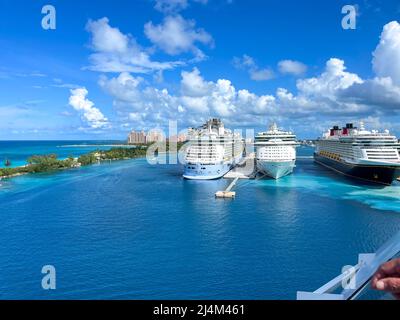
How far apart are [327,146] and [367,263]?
55.5 m

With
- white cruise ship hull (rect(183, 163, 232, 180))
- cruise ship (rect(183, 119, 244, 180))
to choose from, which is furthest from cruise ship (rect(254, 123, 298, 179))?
white cruise ship hull (rect(183, 163, 232, 180))

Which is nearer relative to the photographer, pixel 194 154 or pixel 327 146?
pixel 194 154

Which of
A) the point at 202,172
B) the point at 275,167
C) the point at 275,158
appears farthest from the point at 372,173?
the point at 202,172

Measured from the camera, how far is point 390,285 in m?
1.83

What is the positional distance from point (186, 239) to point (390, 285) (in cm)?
1572

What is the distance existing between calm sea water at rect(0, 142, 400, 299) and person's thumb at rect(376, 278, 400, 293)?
10.0 meters

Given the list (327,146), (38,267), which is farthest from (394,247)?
(327,146)

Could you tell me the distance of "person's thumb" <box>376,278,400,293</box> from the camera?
182 cm

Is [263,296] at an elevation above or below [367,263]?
below

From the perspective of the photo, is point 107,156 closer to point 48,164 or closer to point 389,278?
point 48,164

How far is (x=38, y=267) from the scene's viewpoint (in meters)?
13.9

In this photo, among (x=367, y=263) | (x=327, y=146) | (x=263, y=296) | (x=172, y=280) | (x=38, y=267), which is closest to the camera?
(x=367, y=263)

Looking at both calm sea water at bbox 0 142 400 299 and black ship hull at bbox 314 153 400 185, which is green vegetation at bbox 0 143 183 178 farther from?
black ship hull at bbox 314 153 400 185
